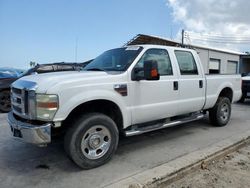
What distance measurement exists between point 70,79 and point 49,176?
142cm

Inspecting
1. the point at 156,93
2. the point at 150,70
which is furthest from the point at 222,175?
the point at 150,70

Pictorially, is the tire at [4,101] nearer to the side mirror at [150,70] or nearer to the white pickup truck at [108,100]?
the white pickup truck at [108,100]

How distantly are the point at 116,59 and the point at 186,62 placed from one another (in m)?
1.68

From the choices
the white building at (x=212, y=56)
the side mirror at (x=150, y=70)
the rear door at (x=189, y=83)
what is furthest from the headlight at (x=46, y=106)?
the white building at (x=212, y=56)

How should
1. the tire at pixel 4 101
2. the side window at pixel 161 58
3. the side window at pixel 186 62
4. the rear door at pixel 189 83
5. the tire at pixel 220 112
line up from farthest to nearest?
the tire at pixel 4 101 → the tire at pixel 220 112 → the side window at pixel 186 62 → the rear door at pixel 189 83 → the side window at pixel 161 58

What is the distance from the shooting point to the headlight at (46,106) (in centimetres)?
362

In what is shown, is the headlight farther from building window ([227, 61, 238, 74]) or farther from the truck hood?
building window ([227, 61, 238, 74])

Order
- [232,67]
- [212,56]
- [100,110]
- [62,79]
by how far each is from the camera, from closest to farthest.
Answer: [62,79]
[100,110]
[212,56]
[232,67]

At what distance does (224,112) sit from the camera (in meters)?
7.09

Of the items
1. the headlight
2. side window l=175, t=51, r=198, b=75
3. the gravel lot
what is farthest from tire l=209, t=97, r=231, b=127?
the headlight

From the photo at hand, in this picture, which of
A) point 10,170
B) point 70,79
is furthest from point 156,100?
point 10,170

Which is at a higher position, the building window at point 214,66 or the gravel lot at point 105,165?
the building window at point 214,66

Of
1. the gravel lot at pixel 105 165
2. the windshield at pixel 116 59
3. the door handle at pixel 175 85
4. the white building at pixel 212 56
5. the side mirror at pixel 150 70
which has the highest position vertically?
the white building at pixel 212 56

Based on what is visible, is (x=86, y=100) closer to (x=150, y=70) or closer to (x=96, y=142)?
(x=96, y=142)
